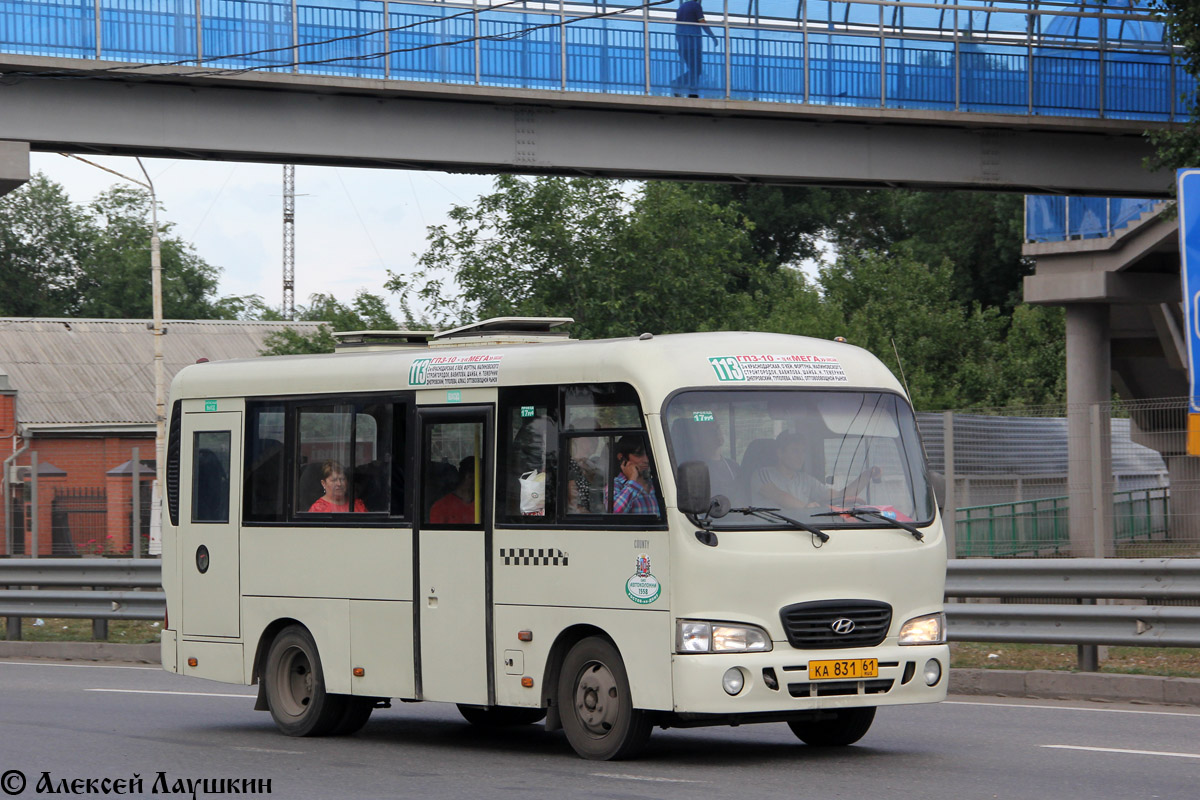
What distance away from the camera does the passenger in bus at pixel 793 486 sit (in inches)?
390

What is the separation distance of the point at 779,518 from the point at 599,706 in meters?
1.52

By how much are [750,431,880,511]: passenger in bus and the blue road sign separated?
3.66 metres

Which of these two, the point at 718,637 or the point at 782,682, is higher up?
the point at 718,637

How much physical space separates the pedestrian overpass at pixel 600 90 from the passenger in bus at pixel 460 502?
13.6m

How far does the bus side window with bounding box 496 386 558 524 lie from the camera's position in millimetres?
10531

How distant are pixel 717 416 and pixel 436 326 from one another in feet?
97.4

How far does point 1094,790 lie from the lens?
8.63m

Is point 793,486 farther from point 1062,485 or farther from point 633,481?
point 1062,485

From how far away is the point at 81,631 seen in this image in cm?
2103

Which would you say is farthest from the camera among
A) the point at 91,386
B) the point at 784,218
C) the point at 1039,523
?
the point at 784,218

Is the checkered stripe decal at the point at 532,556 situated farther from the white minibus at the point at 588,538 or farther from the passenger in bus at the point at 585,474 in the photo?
the passenger in bus at the point at 585,474

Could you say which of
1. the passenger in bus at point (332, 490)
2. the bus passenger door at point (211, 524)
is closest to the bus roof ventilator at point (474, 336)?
the passenger in bus at point (332, 490)

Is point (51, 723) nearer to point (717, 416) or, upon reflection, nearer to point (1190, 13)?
point (717, 416)

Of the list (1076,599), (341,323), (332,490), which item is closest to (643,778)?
(332,490)
